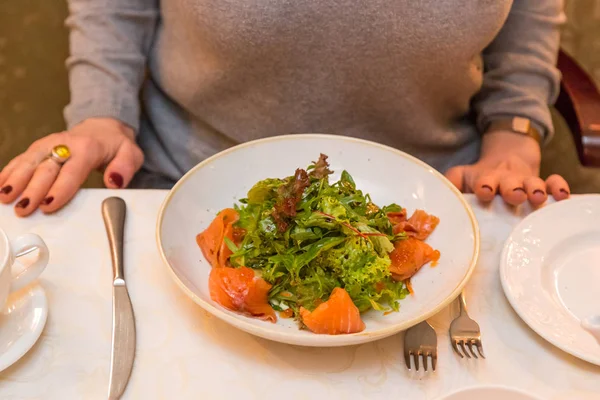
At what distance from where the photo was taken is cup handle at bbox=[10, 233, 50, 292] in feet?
2.17

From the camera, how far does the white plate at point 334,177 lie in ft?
2.14

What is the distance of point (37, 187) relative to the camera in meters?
0.85

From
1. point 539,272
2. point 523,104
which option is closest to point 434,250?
point 539,272

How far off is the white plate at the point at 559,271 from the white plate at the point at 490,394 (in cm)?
21

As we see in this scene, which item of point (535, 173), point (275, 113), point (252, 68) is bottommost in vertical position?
point (535, 173)

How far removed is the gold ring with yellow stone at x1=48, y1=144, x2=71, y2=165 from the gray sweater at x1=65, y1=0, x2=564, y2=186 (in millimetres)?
177

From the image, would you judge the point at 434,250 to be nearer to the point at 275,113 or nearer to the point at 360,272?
the point at 360,272

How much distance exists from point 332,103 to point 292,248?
1.53 ft

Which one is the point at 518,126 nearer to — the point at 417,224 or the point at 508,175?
the point at 508,175

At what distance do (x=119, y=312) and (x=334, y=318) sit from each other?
0.89ft

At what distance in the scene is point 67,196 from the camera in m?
0.86

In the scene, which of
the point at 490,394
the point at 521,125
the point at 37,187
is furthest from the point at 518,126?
the point at 37,187

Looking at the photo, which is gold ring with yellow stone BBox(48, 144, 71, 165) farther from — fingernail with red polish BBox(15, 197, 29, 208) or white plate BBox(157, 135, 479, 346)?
white plate BBox(157, 135, 479, 346)

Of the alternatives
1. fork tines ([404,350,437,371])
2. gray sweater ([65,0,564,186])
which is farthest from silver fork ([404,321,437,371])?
gray sweater ([65,0,564,186])
